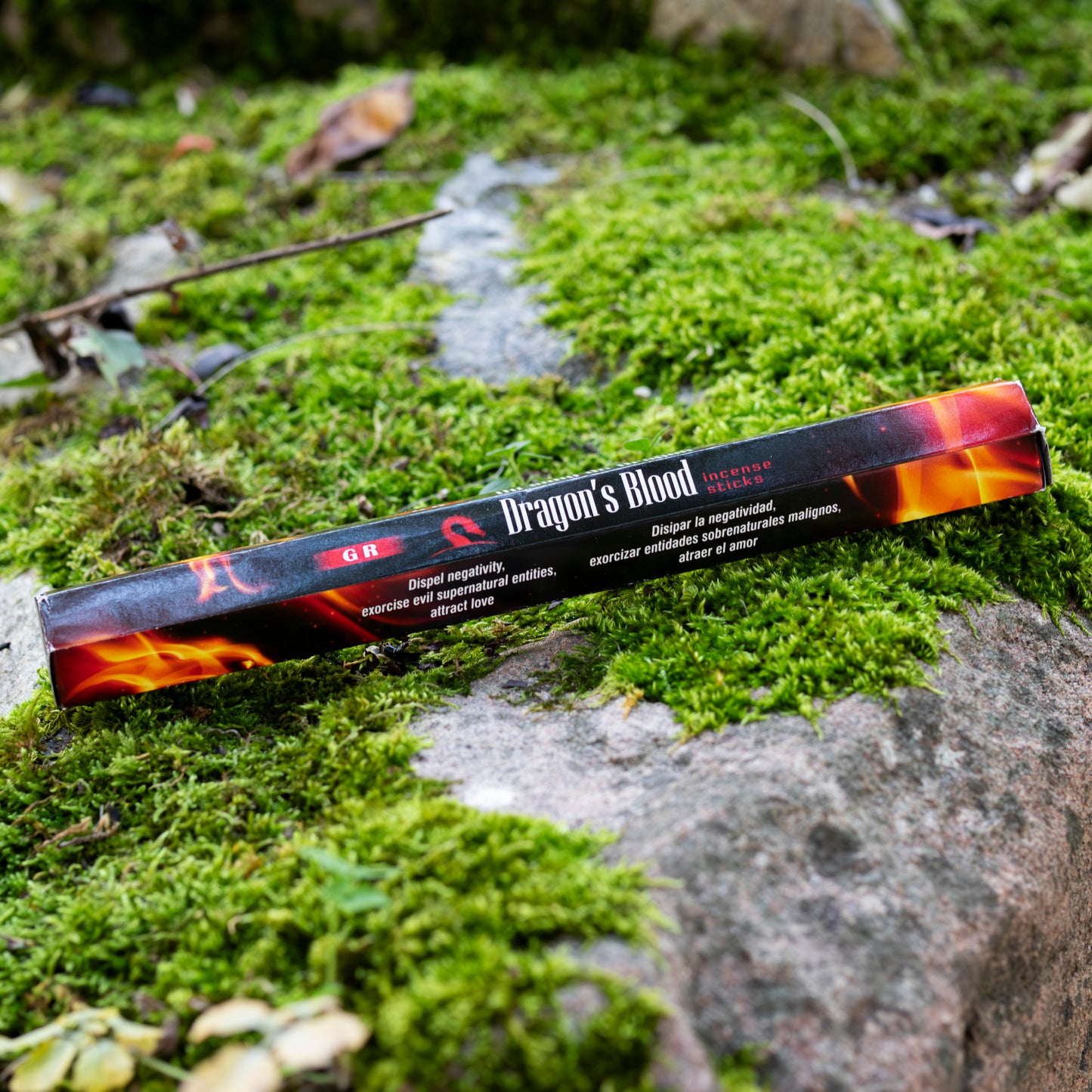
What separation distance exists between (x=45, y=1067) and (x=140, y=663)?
0.84m

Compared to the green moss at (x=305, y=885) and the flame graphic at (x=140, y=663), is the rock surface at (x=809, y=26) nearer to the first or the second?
the green moss at (x=305, y=885)

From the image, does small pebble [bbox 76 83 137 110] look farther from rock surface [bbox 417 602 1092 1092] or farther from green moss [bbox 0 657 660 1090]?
rock surface [bbox 417 602 1092 1092]

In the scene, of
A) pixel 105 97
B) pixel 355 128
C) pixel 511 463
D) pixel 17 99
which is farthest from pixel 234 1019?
pixel 17 99

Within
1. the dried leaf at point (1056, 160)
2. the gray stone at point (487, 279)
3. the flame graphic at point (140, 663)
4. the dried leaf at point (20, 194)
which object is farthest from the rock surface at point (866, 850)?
the dried leaf at point (20, 194)

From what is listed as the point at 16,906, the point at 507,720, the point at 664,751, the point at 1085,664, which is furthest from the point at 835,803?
the point at 16,906

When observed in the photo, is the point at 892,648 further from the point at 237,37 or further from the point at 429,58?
the point at 237,37

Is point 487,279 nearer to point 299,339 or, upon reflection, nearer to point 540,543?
point 299,339

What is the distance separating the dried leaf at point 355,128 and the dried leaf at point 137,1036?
373cm

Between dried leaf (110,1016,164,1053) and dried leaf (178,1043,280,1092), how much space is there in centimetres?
16

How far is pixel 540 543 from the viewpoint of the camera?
6.98 ft

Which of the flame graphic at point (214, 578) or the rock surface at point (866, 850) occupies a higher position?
the flame graphic at point (214, 578)

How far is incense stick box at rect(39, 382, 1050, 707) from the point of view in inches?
79.3

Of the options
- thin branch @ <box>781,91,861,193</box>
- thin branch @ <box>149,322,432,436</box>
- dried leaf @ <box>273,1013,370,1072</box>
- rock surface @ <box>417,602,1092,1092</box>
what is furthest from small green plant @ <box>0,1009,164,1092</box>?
thin branch @ <box>781,91,861,193</box>

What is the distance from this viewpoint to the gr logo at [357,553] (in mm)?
2074
